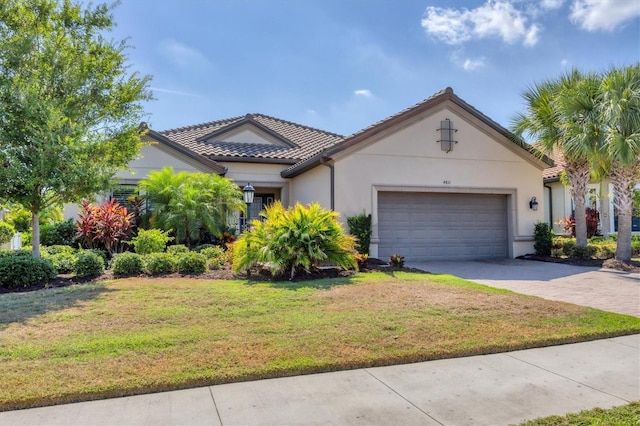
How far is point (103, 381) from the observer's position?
3982 mm

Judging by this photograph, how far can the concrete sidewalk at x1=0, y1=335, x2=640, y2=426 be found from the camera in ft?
11.3

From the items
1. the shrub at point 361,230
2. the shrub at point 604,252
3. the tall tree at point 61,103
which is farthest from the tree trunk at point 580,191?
the tall tree at point 61,103

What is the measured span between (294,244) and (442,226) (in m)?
6.65

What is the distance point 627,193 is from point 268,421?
14.0m

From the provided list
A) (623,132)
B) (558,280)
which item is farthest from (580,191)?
(558,280)

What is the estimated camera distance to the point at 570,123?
1284cm

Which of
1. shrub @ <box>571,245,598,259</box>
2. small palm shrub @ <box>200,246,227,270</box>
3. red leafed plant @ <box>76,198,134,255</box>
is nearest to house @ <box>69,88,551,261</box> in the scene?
red leafed plant @ <box>76,198,134,255</box>

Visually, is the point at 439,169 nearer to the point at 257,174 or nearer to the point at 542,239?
the point at 542,239

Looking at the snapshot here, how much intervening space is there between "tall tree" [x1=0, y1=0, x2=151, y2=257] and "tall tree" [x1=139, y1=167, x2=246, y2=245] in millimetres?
2620

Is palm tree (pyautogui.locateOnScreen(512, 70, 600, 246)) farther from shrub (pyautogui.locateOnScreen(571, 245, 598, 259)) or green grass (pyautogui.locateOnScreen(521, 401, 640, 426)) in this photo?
green grass (pyautogui.locateOnScreen(521, 401, 640, 426))

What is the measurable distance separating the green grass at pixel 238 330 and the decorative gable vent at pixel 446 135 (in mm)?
6464

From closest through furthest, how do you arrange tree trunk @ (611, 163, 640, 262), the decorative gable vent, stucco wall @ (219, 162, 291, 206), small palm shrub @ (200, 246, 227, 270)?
small palm shrub @ (200, 246, 227, 270), tree trunk @ (611, 163, 640, 262), the decorative gable vent, stucco wall @ (219, 162, 291, 206)

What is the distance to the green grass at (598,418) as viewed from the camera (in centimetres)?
332

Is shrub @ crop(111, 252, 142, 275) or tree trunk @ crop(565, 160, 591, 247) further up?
tree trunk @ crop(565, 160, 591, 247)
